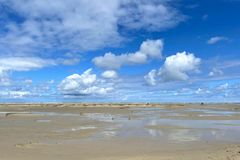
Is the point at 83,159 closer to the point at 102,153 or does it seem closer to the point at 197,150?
the point at 102,153

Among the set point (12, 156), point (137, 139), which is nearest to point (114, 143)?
point (137, 139)

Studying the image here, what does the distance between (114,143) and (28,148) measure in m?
4.42

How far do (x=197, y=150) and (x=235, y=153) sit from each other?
2.12 metres

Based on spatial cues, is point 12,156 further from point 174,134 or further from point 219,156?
point 174,134

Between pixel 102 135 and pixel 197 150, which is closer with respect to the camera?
pixel 197 150

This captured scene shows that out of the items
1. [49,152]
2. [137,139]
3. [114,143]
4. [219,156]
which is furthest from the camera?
[137,139]

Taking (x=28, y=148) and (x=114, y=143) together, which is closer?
(x=28, y=148)

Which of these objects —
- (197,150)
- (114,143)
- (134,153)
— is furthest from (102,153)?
(197,150)

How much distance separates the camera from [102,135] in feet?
73.0

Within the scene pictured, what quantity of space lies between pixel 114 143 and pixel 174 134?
5766 mm

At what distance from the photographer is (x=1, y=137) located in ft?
68.0

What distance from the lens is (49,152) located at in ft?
51.2

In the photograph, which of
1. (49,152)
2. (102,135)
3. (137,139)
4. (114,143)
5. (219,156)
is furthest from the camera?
(102,135)

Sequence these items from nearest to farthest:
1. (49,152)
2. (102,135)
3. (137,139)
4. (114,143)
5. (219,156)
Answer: (219,156) < (49,152) < (114,143) < (137,139) < (102,135)
